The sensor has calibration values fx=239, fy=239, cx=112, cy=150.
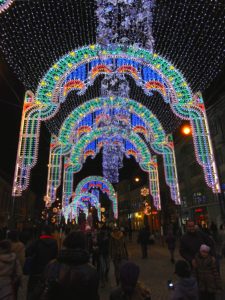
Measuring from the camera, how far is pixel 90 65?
1741cm

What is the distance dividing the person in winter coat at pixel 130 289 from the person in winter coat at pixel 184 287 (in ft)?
5.66

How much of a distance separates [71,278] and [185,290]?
255 centimetres

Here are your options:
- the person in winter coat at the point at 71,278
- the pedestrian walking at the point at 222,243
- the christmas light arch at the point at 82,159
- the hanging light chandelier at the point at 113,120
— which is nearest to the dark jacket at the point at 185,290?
the person in winter coat at the point at 71,278

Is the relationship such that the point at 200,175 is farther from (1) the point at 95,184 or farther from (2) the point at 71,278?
(2) the point at 71,278

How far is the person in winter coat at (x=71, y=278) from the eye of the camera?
2.37m

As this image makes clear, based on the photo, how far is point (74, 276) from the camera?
8.10 ft

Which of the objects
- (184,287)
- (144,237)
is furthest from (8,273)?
(144,237)

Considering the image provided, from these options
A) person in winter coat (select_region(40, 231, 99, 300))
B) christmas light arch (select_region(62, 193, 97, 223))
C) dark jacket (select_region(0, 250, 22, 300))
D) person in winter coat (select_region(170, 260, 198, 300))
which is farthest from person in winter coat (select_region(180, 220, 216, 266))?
christmas light arch (select_region(62, 193, 97, 223))

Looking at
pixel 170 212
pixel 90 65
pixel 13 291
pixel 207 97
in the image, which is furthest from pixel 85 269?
pixel 170 212

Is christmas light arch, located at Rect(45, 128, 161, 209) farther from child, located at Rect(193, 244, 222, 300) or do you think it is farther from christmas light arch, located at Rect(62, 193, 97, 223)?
child, located at Rect(193, 244, 222, 300)

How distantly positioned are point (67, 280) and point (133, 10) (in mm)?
10676

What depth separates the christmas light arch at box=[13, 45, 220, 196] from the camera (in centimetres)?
1511

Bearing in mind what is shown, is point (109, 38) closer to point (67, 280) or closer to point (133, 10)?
point (133, 10)

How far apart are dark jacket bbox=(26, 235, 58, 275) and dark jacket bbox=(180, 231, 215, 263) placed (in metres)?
3.10
